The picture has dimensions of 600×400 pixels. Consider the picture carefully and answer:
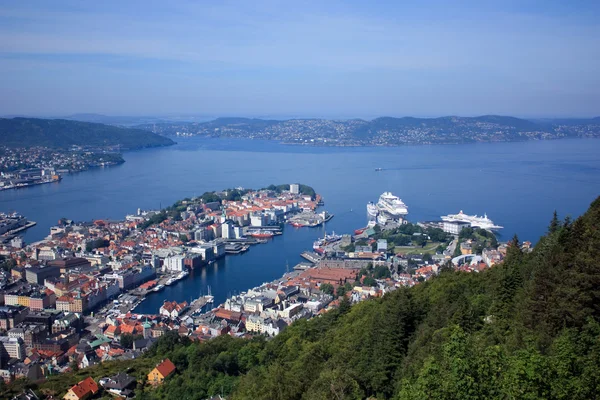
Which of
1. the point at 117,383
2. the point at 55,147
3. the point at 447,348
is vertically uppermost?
the point at 447,348

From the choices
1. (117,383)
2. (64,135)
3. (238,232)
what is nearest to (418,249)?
(238,232)

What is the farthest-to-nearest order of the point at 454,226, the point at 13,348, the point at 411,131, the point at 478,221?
1. the point at 411,131
2. the point at 478,221
3. the point at 454,226
4. the point at 13,348

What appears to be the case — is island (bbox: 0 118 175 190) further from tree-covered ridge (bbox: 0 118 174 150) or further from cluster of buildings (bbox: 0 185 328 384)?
cluster of buildings (bbox: 0 185 328 384)

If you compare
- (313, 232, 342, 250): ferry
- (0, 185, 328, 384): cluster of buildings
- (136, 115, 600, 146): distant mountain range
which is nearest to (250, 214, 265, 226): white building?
(0, 185, 328, 384): cluster of buildings

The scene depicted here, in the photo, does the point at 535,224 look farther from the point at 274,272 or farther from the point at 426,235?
the point at 274,272

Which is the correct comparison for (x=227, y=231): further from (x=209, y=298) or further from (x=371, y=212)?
(x=209, y=298)

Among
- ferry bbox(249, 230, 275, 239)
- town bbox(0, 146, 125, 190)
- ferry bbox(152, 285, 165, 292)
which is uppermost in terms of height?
town bbox(0, 146, 125, 190)

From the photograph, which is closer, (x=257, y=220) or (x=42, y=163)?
(x=257, y=220)
